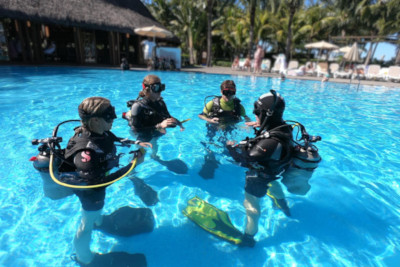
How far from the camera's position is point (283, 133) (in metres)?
2.31

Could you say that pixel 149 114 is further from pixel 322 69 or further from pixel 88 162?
pixel 322 69

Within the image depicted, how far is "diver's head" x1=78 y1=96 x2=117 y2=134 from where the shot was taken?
75.7 inches

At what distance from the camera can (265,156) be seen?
2.26m

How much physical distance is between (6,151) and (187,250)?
4217 mm

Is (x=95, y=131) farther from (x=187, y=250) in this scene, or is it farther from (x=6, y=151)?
(x=6, y=151)

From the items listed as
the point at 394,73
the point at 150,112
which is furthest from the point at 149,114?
the point at 394,73

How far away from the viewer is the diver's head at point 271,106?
228 cm

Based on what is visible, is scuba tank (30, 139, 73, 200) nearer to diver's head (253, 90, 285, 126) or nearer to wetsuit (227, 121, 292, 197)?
wetsuit (227, 121, 292, 197)

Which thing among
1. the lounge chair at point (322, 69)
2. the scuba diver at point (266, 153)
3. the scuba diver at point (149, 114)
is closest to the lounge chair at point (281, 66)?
the lounge chair at point (322, 69)

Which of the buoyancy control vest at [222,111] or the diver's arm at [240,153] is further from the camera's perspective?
the buoyancy control vest at [222,111]

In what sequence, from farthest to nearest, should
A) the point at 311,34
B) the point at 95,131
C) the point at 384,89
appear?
the point at 311,34, the point at 384,89, the point at 95,131

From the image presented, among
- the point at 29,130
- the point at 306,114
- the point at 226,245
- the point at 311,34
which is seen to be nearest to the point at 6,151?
the point at 29,130

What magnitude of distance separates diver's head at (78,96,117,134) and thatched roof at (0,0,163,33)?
18972 mm

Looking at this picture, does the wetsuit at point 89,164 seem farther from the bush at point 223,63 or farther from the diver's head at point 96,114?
the bush at point 223,63
